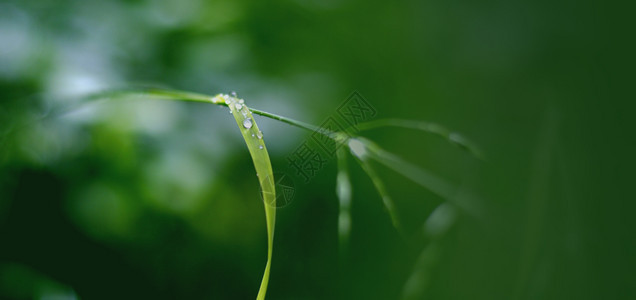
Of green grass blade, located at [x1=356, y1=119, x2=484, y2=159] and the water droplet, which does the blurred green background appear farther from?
the water droplet

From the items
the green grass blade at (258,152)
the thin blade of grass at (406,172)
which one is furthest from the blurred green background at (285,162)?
the green grass blade at (258,152)

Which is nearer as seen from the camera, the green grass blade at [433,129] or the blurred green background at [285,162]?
the green grass blade at [433,129]

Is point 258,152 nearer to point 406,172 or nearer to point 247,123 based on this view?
point 247,123

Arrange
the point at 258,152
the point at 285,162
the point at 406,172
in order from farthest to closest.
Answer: the point at 285,162 < the point at 406,172 < the point at 258,152

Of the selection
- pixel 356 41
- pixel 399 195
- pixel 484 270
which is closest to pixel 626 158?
pixel 484 270

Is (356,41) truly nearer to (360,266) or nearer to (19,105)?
(360,266)

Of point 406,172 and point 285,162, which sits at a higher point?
point 285,162

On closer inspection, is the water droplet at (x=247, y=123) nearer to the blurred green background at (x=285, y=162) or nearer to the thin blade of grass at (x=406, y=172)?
the thin blade of grass at (x=406, y=172)

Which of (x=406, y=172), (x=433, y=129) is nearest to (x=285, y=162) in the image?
(x=406, y=172)
